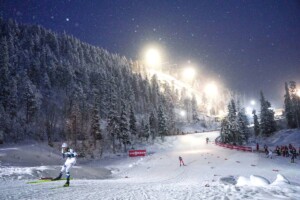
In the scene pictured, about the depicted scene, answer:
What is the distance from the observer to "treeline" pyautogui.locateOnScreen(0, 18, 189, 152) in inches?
2923

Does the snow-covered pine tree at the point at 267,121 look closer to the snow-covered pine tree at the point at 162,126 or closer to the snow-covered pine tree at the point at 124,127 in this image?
the snow-covered pine tree at the point at 162,126

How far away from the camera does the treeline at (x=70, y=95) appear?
7425cm

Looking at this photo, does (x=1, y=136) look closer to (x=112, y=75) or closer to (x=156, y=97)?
(x=112, y=75)

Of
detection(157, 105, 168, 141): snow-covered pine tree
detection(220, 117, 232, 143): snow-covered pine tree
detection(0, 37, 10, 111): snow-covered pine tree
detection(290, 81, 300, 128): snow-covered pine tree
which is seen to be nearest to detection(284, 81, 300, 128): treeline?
detection(290, 81, 300, 128): snow-covered pine tree

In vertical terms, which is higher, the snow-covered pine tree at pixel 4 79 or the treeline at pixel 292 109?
the snow-covered pine tree at pixel 4 79

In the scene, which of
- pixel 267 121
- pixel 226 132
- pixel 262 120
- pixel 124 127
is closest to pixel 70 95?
pixel 124 127

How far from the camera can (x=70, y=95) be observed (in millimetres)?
116688

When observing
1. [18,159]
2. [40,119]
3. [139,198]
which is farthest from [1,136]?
[139,198]

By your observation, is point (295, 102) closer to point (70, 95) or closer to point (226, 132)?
point (226, 132)

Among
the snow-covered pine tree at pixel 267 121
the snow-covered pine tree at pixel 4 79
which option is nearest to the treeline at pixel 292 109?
the snow-covered pine tree at pixel 267 121

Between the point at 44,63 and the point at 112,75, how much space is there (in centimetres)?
4408

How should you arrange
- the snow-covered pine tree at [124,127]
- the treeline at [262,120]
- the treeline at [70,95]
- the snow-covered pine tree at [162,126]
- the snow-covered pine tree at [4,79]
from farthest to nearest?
the snow-covered pine tree at [162,126] < the snow-covered pine tree at [4,79] < the treeline at [70,95] < the snow-covered pine tree at [124,127] < the treeline at [262,120]

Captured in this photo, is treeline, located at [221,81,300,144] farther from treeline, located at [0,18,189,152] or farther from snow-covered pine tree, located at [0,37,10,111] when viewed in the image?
snow-covered pine tree, located at [0,37,10,111]

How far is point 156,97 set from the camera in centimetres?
17175
